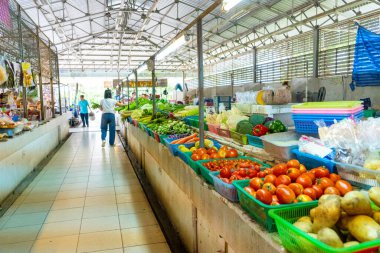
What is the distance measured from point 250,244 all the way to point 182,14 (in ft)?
38.0

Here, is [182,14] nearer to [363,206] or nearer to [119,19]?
[119,19]

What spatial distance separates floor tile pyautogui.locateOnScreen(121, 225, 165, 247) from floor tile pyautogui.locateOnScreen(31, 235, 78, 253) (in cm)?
53

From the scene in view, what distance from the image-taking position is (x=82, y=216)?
3830 millimetres

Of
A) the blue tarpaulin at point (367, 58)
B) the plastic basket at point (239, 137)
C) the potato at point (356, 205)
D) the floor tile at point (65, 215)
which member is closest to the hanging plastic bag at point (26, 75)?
the floor tile at point (65, 215)

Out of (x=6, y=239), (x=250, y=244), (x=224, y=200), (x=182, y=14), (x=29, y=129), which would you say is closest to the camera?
(x=250, y=244)

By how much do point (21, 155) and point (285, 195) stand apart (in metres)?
4.89

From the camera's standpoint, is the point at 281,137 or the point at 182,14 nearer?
the point at 281,137

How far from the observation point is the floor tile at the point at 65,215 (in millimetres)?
3734

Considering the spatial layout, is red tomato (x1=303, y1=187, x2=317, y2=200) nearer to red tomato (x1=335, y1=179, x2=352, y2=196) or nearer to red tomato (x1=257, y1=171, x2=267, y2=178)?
red tomato (x1=335, y1=179, x2=352, y2=196)

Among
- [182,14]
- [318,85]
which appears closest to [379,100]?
[318,85]

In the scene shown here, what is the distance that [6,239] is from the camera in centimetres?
322

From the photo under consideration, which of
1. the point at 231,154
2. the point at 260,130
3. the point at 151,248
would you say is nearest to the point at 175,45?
the point at 260,130

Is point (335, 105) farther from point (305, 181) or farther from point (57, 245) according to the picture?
point (57, 245)

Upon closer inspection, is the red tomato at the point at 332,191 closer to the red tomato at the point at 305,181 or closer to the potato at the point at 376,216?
the red tomato at the point at 305,181
